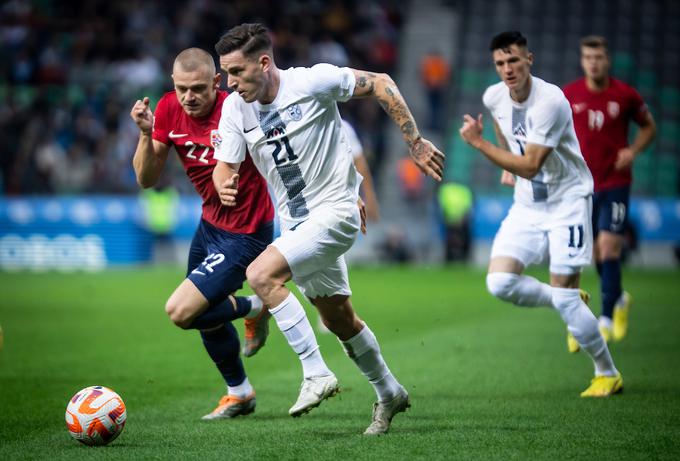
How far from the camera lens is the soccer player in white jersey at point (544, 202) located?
710cm

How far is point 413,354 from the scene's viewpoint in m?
9.72

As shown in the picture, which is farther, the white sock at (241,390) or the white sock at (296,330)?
the white sock at (241,390)

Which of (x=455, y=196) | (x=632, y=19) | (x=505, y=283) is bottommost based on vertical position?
(x=455, y=196)

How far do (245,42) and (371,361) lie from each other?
6.70ft

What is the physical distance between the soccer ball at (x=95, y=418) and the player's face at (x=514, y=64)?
353 centimetres

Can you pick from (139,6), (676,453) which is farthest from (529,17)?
(676,453)

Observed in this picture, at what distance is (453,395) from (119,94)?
19234 millimetres

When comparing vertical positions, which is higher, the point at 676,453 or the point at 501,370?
the point at 676,453

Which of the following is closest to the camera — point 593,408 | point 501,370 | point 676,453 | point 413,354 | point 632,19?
point 676,453

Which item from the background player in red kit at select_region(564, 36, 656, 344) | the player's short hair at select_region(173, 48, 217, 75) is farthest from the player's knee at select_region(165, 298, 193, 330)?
the background player in red kit at select_region(564, 36, 656, 344)

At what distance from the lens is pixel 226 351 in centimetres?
690

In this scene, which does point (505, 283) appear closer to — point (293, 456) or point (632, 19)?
point (293, 456)

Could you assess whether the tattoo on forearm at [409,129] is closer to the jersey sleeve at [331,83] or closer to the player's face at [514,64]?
the jersey sleeve at [331,83]

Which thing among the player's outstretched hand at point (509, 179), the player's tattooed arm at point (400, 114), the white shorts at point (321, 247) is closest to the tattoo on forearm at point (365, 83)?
the player's tattooed arm at point (400, 114)
